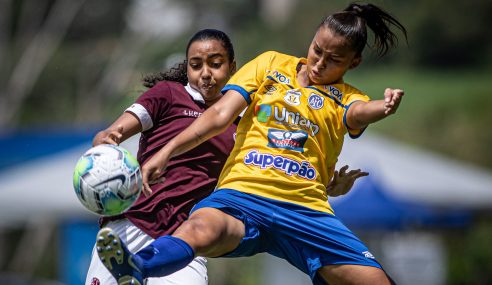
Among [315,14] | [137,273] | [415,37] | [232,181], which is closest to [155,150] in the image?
[232,181]

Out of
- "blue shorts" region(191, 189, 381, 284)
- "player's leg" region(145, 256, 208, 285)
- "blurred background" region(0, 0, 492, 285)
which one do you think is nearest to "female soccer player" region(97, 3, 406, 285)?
"blue shorts" region(191, 189, 381, 284)

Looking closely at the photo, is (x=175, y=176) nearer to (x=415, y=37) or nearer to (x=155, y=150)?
(x=155, y=150)

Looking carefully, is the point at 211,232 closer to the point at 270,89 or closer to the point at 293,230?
the point at 293,230

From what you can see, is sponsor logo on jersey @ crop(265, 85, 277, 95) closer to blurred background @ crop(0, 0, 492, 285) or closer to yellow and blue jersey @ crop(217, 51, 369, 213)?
yellow and blue jersey @ crop(217, 51, 369, 213)

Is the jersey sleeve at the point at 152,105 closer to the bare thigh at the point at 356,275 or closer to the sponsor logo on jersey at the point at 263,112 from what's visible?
the sponsor logo on jersey at the point at 263,112

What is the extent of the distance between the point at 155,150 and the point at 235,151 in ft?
1.76

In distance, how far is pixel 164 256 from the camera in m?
4.74

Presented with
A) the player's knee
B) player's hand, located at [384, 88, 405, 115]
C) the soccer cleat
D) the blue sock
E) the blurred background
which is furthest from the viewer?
the blurred background

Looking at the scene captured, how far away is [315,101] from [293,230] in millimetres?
728

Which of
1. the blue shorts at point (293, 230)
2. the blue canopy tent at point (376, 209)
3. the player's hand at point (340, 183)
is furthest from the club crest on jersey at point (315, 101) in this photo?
the blue canopy tent at point (376, 209)

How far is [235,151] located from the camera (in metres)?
5.46

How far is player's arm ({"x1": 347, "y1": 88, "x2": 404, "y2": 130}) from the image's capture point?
5.07 metres

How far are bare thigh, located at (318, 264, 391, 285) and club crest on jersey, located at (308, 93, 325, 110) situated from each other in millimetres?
886

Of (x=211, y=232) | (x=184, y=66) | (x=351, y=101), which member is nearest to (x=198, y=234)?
(x=211, y=232)
